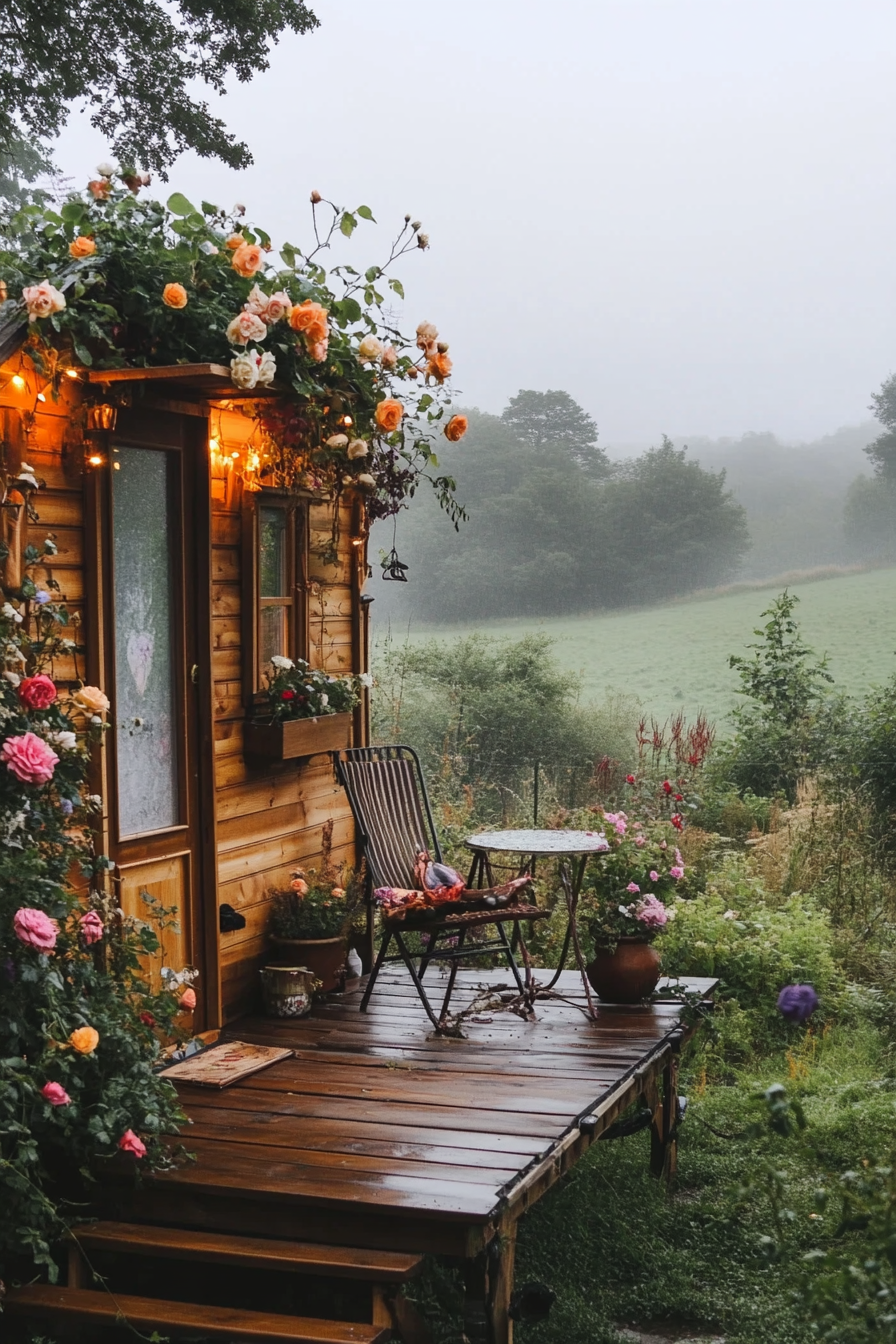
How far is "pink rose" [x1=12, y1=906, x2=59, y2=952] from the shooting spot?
3447 mm

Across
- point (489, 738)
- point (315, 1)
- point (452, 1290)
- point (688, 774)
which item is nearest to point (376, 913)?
point (452, 1290)

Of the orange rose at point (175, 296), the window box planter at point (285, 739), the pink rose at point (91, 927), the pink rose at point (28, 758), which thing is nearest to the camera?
the pink rose at point (28, 758)

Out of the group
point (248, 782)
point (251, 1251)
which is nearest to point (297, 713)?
point (248, 782)

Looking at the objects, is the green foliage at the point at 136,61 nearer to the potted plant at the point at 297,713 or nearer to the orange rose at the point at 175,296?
the potted plant at the point at 297,713

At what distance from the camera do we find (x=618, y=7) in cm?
2423

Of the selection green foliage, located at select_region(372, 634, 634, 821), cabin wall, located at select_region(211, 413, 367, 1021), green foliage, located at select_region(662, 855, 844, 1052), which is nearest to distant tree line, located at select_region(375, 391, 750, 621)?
green foliage, located at select_region(372, 634, 634, 821)

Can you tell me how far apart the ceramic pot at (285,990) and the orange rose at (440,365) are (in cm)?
257

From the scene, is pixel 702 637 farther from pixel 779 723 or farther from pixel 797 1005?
pixel 797 1005

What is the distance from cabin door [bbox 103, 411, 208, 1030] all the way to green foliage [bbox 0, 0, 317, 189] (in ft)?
22.1

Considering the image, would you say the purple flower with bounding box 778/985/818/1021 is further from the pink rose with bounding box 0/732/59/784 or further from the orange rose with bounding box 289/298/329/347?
the orange rose with bounding box 289/298/329/347

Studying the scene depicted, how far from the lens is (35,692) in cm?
375

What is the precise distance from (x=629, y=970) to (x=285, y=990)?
1.48m

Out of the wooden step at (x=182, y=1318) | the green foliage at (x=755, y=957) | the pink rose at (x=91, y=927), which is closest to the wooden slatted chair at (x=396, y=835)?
the green foliage at (x=755, y=957)

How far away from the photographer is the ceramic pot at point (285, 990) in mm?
5512
